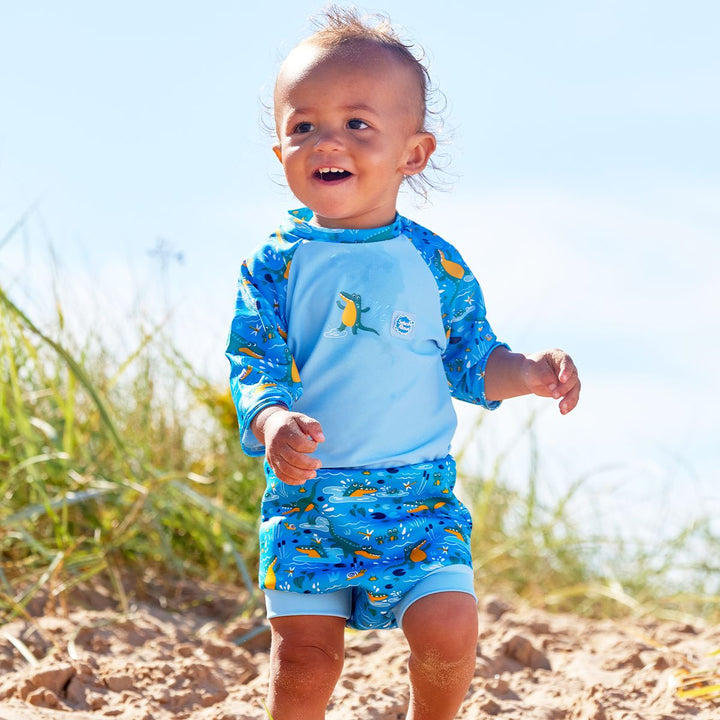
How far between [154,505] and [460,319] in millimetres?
Answer: 2067

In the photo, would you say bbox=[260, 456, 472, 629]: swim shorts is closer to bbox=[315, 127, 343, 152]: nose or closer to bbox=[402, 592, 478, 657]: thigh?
bbox=[402, 592, 478, 657]: thigh

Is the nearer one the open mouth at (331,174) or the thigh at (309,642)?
the thigh at (309,642)

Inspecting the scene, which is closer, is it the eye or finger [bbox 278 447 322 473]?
finger [bbox 278 447 322 473]

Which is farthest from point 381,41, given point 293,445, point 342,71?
point 293,445

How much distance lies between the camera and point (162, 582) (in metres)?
4.34

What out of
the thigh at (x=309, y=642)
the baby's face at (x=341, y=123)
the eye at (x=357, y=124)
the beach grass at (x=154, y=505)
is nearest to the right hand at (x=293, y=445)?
the thigh at (x=309, y=642)

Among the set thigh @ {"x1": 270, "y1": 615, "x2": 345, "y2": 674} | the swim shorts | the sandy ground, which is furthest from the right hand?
the sandy ground

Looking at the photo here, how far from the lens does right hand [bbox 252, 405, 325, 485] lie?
210 cm

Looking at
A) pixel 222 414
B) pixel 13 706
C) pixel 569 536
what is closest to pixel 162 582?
pixel 222 414

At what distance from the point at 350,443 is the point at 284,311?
0.35 meters

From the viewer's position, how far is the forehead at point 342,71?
95.6 inches

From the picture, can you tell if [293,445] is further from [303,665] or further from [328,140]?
[328,140]

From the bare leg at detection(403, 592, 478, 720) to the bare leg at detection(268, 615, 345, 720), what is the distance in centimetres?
17

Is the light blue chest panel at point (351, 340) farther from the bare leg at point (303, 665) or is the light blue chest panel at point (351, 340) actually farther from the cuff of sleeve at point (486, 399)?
the bare leg at point (303, 665)
